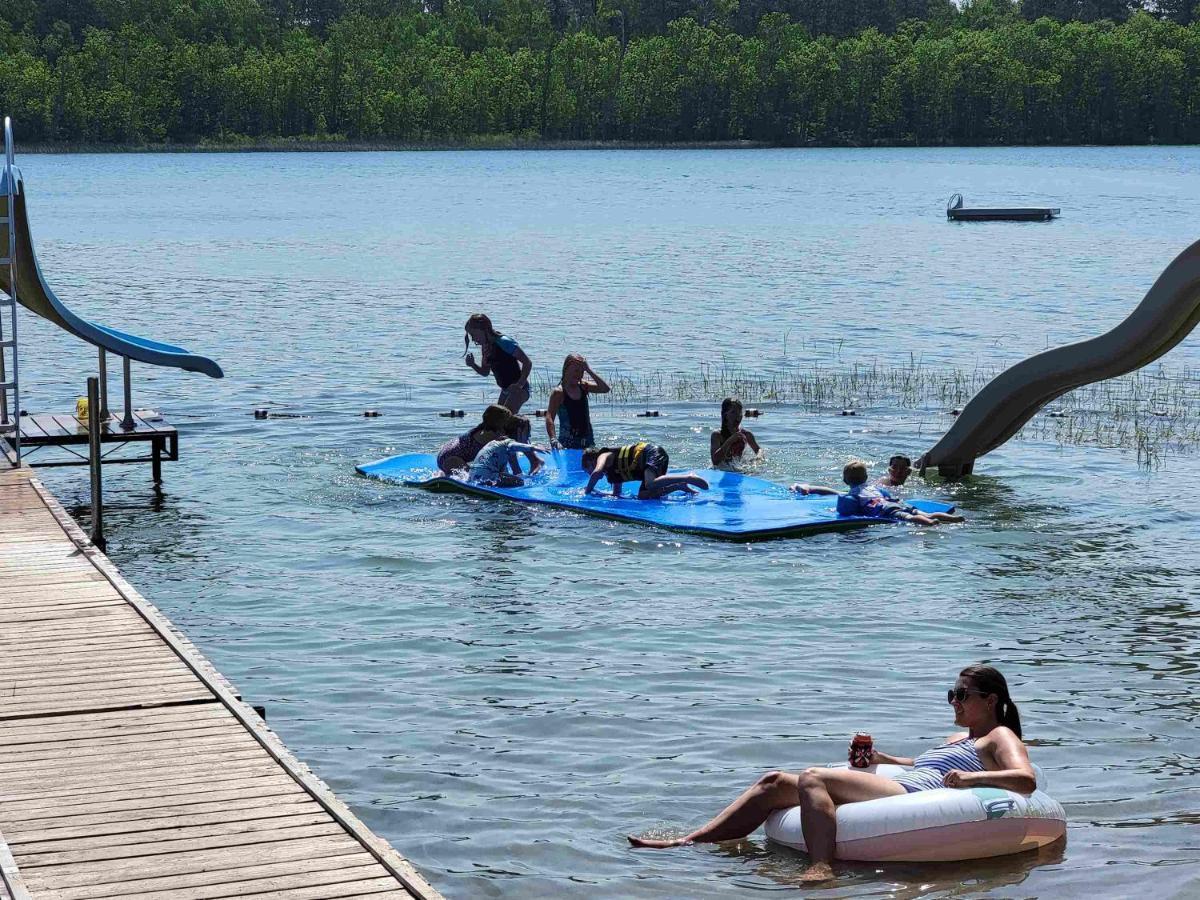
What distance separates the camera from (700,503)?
54.7ft

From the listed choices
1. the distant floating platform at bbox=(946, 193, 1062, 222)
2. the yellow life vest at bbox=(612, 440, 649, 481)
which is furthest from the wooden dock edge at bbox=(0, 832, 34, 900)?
the distant floating platform at bbox=(946, 193, 1062, 222)

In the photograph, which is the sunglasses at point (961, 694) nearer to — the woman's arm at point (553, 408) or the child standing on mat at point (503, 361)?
the woman's arm at point (553, 408)

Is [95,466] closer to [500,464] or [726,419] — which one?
[500,464]

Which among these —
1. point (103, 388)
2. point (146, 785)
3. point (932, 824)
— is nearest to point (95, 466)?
point (103, 388)

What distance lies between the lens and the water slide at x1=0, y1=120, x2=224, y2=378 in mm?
16266

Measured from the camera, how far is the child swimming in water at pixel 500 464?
697 inches

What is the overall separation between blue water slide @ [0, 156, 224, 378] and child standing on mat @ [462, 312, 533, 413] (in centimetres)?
307

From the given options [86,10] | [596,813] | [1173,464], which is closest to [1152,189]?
[1173,464]

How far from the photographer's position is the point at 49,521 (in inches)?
561

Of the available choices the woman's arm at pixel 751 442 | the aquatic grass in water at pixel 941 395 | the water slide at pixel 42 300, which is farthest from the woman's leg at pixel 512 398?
the aquatic grass in water at pixel 941 395

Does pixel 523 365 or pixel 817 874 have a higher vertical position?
pixel 523 365

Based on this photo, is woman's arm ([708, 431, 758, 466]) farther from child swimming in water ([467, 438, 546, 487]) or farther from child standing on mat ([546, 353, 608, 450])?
child swimming in water ([467, 438, 546, 487])

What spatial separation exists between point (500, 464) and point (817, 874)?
971 centimetres

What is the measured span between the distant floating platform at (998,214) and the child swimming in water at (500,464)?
2151 inches
